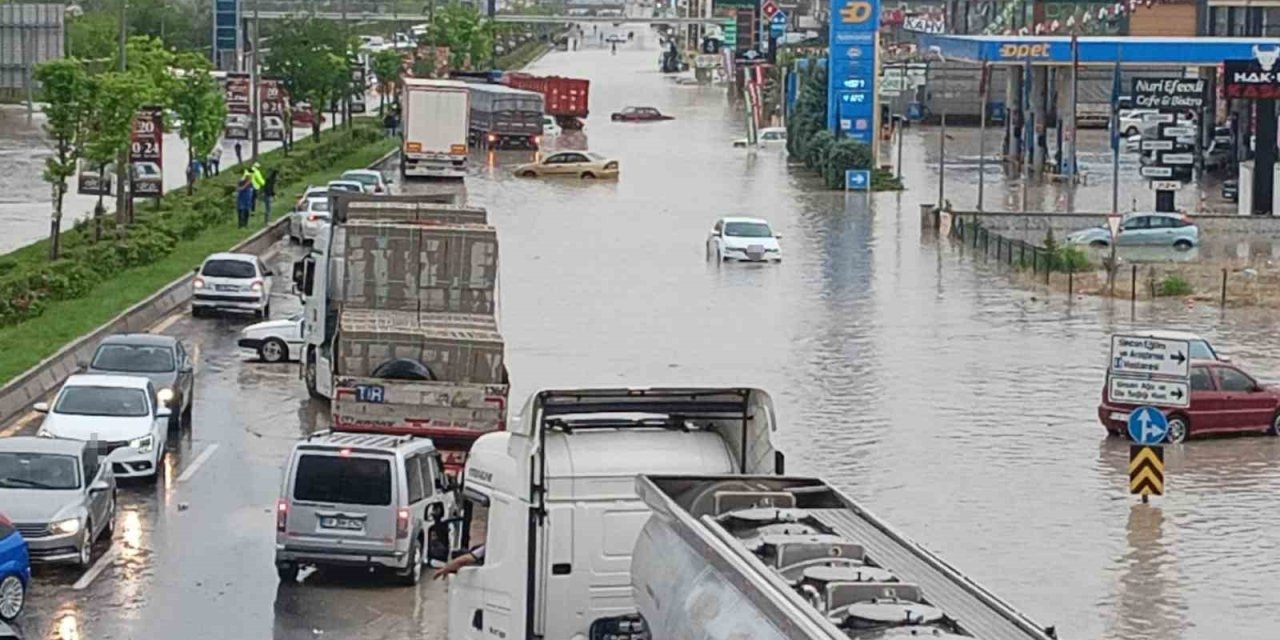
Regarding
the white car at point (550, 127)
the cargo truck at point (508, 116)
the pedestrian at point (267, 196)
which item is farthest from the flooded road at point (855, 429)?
the white car at point (550, 127)

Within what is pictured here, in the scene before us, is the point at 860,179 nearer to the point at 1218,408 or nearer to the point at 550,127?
the point at 550,127

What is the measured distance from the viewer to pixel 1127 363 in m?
30.2

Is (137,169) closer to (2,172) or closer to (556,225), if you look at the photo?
(556,225)

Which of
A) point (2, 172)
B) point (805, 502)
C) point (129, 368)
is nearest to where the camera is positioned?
point (805, 502)

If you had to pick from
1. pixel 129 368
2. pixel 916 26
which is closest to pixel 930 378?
pixel 129 368

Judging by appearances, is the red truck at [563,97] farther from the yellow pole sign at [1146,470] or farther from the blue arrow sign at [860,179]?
the yellow pole sign at [1146,470]

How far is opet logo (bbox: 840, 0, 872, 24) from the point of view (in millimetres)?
81250

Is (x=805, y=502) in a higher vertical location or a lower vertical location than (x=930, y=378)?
higher

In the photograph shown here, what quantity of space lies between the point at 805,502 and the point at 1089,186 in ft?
227

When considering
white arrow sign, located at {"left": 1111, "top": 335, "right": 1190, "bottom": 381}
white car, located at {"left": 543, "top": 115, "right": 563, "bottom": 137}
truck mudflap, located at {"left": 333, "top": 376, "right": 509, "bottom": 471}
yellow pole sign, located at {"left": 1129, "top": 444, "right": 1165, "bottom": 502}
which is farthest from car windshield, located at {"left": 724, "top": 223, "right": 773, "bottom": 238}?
white car, located at {"left": 543, "top": 115, "right": 563, "bottom": 137}

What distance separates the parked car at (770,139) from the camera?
10194 cm

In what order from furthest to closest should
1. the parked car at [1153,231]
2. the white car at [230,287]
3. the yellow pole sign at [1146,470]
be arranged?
the parked car at [1153,231] → the white car at [230,287] → the yellow pole sign at [1146,470]

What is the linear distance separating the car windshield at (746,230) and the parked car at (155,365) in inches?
996

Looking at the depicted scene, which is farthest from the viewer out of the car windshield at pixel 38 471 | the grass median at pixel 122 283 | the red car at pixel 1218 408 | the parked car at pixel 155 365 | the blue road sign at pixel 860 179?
the blue road sign at pixel 860 179
